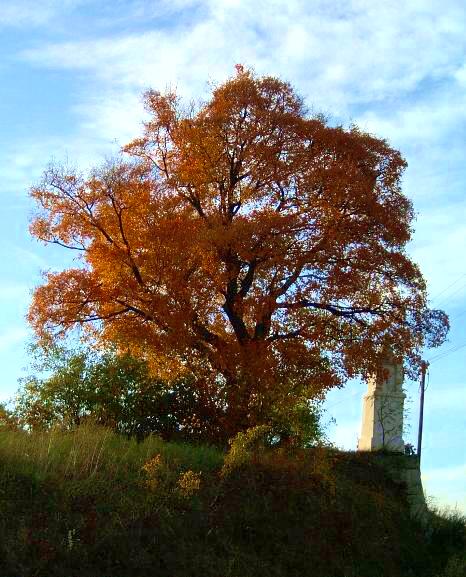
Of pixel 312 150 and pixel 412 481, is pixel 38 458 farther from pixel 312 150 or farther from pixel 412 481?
pixel 312 150

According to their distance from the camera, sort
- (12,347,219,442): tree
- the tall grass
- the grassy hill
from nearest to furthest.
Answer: the grassy hill < the tall grass < (12,347,219,442): tree

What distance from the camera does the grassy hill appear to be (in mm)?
11328

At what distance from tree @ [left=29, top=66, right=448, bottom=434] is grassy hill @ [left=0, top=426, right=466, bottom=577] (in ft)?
12.9

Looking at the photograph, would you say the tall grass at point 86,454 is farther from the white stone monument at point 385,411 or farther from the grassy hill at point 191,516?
the white stone monument at point 385,411

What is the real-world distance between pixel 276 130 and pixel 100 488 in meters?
13.0

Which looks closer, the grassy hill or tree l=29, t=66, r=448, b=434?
the grassy hill

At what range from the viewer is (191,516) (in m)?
13.0

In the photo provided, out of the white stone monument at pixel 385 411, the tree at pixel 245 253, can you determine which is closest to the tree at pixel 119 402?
the tree at pixel 245 253

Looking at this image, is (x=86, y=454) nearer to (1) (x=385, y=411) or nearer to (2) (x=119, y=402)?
(2) (x=119, y=402)

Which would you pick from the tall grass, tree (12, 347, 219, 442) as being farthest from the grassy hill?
tree (12, 347, 219, 442)

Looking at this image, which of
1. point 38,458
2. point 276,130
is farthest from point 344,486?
point 276,130

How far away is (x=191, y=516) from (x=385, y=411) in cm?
1077

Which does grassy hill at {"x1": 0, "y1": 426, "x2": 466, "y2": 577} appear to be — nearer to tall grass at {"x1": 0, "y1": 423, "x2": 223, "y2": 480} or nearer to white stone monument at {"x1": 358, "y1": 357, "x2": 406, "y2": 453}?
tall grass at {"x1": 0, "y1": 423, "x2": 223, "y2": 480}

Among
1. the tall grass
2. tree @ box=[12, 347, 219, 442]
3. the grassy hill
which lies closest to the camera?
the grassy hill
